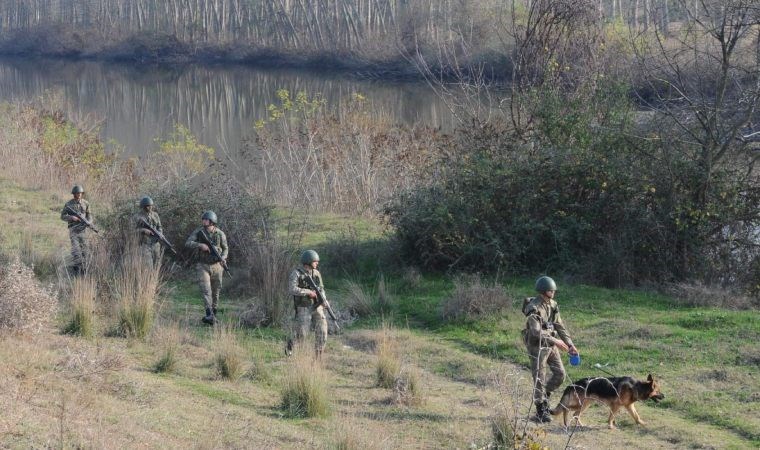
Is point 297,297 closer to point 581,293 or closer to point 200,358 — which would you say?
point 200,358

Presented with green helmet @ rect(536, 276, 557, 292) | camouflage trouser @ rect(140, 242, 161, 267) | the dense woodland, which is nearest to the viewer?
green helmet @ rect(536, 276, 557, 292)

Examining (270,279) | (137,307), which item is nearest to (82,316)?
(137,307)

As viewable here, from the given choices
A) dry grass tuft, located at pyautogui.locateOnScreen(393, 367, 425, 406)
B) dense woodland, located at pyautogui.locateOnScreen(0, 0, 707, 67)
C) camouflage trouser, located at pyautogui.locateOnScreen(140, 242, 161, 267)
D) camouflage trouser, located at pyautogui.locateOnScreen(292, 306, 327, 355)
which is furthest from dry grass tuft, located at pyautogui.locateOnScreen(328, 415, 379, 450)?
dense woodland, located at pyautogui.locateOnScreen(0, 0, 707, 67)

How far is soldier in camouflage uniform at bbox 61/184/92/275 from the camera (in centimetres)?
1501

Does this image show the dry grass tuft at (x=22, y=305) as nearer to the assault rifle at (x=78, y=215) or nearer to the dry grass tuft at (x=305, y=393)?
the dry grass tuft at (x=305, y=393)

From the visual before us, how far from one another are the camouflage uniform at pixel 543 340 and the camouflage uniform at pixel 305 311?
2807 millimetres

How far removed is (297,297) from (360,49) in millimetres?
53385

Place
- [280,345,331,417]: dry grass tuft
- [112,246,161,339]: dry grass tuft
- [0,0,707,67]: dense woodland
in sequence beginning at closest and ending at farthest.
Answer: [280,345,331,417]: dry grass tuft
[112,246,161,339]: dry grass tuft
[0,0,707,67]: dense woodland

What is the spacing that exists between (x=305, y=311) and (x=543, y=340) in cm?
313

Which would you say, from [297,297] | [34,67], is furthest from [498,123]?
[34,67]

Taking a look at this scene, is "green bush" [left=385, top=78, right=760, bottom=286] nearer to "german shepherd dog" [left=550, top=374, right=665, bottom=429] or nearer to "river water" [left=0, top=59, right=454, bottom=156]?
"german shepherd dog" [left=550, top=374, right=665, bottom=429]

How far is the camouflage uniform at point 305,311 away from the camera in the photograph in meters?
11.0

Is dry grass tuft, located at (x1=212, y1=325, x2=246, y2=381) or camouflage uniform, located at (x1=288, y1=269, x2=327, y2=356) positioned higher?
camouflage uniform, located at (x1=288, y1=269, x2=327, y2=356)

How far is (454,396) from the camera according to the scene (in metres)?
10.3
